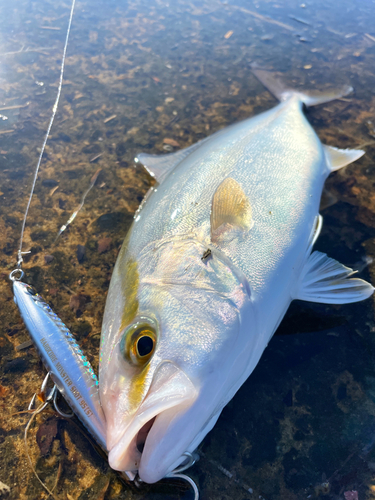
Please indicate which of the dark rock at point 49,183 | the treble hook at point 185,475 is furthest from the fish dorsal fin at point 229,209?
the dark rock at point 49,183

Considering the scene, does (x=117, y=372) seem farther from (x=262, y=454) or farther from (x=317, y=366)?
(x=317, y=366)

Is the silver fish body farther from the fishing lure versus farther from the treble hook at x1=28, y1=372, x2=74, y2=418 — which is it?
the treble hook at x1=28, y1=372, x2=74, y2=418

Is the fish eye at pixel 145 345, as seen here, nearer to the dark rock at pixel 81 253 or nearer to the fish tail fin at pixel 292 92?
the dark rock at pixel 81 253

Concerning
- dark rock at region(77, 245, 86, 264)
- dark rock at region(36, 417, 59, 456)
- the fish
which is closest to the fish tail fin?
the fish

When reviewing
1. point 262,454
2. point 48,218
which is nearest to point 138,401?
point 262,454

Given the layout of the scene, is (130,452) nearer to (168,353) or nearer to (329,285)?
(168,353)

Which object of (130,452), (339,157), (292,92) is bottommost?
(130,452)

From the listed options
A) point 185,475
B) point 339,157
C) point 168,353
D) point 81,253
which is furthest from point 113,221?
point 339,157
